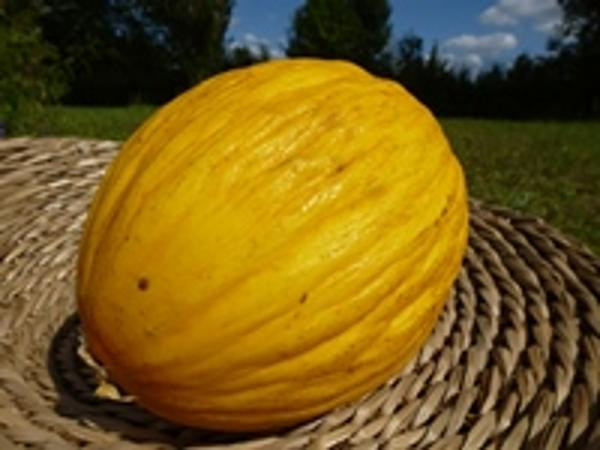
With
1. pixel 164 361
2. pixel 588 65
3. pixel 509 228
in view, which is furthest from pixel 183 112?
pixel 588 65

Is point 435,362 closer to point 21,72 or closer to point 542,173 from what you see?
point 21,72

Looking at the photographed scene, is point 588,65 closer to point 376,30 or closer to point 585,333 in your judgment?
point 376,30

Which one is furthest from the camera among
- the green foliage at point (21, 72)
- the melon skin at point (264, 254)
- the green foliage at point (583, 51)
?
the green foliage at point (583, 51)

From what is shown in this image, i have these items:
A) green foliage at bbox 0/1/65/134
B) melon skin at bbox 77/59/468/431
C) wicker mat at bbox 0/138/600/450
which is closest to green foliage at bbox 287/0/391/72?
green foliage at bbox 0/1/65/134

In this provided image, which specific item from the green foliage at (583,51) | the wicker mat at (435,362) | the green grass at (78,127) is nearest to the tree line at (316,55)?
the green foliage at (583,51)

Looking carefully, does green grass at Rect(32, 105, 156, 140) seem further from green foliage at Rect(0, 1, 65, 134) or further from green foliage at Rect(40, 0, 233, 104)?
green foliage at Rect(40, 0, 233, 104)

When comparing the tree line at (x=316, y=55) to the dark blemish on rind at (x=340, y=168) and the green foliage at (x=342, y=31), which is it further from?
the dark blemish on rind at (x=340, y=168)

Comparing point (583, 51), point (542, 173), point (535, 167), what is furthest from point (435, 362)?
point (583, 51)
